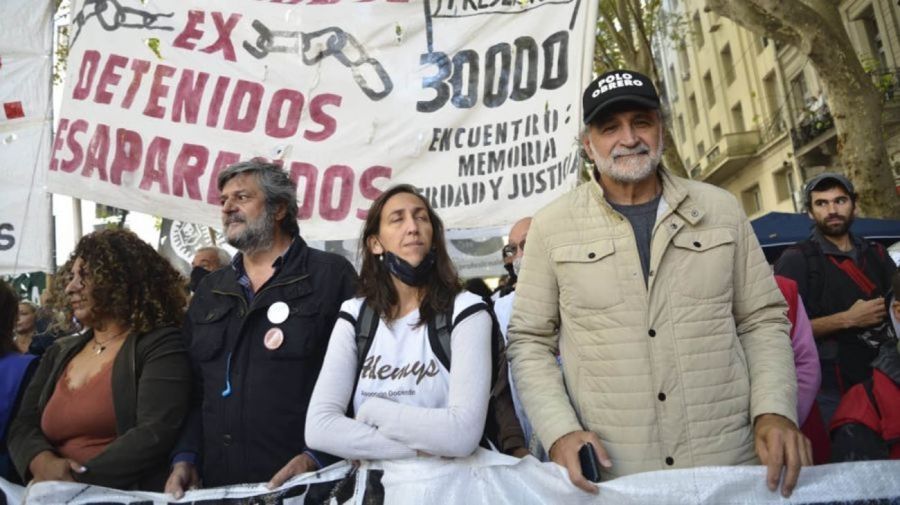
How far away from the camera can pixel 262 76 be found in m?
4.23

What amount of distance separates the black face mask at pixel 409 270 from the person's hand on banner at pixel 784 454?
3.52ft

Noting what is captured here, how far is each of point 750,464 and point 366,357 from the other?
1.11 metres

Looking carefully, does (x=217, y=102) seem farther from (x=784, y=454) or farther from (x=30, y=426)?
(x=784, y=454)

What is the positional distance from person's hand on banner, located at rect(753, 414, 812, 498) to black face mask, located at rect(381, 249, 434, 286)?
1.07 meters

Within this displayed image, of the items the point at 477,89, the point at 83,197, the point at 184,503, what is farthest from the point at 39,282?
the point at 184,503

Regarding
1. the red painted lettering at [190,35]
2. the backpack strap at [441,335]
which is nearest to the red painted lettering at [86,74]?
the red painted lettering at [190,35]

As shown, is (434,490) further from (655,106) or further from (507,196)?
(507,196)

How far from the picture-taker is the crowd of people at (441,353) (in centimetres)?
196

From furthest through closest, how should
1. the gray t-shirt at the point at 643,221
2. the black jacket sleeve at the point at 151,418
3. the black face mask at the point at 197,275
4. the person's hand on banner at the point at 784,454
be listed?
the black face mask at the point at 197,275 → the black jacket sleeve at the point at 151,418 → the gray t-shirt at the point at 643,221 → the person's hand on banner at the point at 784,454

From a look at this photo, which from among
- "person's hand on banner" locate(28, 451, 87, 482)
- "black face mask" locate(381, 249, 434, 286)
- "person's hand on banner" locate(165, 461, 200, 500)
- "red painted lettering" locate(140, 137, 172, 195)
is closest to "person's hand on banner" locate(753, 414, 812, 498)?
"black face mask" locate(381, 249, 434, 286)

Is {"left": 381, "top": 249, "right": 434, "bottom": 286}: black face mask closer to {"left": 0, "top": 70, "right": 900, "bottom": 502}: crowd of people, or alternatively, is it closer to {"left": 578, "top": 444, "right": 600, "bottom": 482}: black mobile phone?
{"left": 0, "top": 70, "right": 900, "bottom": 502}: crowd of people

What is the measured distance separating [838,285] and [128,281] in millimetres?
3293

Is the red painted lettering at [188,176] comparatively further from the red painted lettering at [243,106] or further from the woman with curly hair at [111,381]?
the woman with curly hair at [111,381]

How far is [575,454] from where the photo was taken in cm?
188
